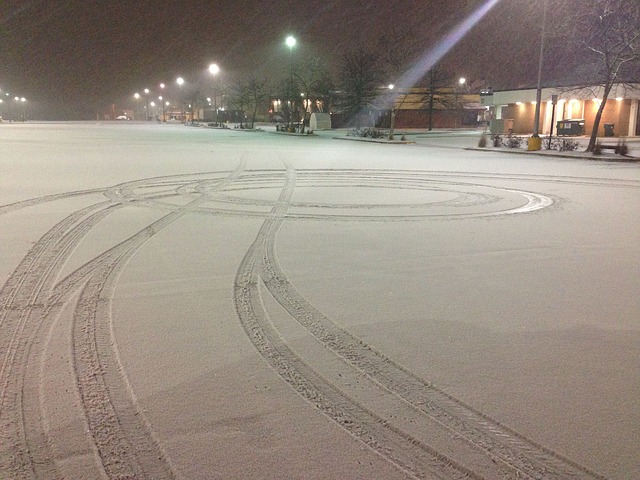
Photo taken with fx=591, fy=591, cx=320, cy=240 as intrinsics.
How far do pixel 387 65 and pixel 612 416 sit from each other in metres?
50.6

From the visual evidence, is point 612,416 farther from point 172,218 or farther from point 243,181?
point 243,181

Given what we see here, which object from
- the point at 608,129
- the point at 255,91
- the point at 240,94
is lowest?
the point at 608,129

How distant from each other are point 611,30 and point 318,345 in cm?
3075

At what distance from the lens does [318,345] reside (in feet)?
16.6

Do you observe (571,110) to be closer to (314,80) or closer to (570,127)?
(570,127)

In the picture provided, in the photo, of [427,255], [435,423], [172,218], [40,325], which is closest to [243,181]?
[172,218]

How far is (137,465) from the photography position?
3.38m

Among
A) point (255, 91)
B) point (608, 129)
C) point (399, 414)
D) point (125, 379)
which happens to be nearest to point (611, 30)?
point (608, 129)

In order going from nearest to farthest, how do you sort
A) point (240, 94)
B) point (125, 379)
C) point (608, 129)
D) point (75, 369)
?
point (125, 379), point (75, 369), point (608, 129), point (240, 94)

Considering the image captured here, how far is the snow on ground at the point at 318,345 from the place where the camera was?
11.6ft

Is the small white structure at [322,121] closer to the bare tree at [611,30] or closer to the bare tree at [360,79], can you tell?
the bare tree at [360,79]

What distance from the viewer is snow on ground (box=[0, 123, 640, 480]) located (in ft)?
11.6

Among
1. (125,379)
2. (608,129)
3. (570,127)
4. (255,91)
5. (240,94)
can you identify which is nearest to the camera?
(125,379)

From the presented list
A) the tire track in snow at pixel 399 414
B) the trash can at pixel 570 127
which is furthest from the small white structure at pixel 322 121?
the tire track in snow at pixel 399 414
